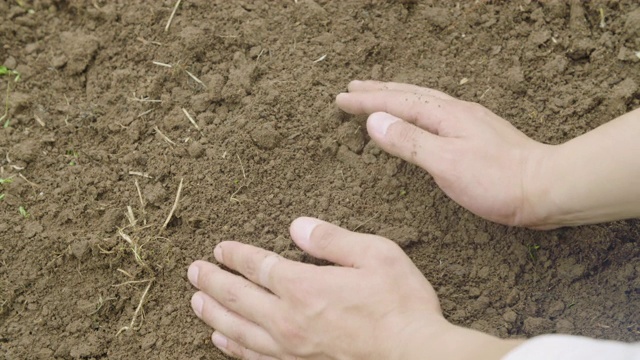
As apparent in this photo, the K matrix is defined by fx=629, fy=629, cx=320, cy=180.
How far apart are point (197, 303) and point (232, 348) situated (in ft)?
0.50

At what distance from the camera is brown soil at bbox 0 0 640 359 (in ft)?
5.65

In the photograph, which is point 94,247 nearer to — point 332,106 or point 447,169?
point 332,106

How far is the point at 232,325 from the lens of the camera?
5.27 ft

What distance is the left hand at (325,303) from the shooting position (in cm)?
144

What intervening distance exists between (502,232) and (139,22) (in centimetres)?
134

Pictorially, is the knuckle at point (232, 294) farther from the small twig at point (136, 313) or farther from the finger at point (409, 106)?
the finger at point (409, 106)

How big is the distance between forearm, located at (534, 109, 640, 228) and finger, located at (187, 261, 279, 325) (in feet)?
2.45

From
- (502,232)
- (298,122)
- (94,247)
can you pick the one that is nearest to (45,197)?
(94,247)

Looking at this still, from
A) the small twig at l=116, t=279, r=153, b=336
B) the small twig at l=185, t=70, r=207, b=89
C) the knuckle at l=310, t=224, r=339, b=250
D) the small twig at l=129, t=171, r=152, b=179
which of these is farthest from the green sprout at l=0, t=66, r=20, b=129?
the knuckle at l=310, t=224, r=339, b=250

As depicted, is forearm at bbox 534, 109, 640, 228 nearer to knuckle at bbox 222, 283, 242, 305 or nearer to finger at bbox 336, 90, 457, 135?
finger at bbox 336, 90, 457, 135

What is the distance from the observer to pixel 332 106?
190cm

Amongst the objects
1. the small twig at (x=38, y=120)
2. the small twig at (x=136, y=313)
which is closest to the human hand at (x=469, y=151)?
the small twig at (x=136, y=313)

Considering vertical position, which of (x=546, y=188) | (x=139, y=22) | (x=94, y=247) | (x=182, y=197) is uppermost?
(x=546, y=188)

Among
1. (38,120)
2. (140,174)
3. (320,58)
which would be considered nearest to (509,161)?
(320,58)
